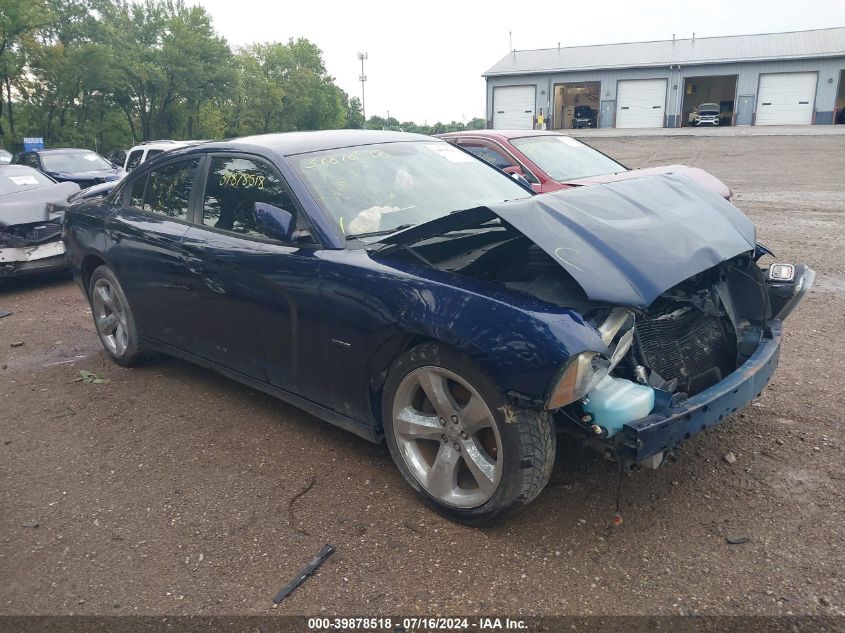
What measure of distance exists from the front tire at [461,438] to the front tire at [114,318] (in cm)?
262

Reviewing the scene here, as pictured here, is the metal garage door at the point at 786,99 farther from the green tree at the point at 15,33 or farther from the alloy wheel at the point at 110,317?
the alloy wheel at the point at 110,317

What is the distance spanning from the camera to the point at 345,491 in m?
3.28

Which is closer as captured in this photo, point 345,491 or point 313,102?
point 345,491

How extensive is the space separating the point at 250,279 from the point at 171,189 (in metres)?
1.30

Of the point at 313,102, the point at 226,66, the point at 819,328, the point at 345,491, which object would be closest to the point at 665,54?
the point at 226,66

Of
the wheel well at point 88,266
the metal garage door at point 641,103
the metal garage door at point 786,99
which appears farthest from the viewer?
the metal garage door at point 641,103

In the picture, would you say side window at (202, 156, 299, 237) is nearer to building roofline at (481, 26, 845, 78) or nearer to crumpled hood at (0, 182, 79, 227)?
crumpled hood at (0, 182, 79, 227)

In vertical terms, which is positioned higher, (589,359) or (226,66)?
(226,66)

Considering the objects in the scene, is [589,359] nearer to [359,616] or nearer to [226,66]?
[359,616]

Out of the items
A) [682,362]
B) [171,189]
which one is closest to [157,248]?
[171,189]

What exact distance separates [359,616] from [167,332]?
8.78ft

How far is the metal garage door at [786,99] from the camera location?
3950cm

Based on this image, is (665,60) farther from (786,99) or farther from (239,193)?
(239,193)

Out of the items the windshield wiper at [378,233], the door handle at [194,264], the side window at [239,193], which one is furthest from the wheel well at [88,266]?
the windshield wiper at [378,233]
